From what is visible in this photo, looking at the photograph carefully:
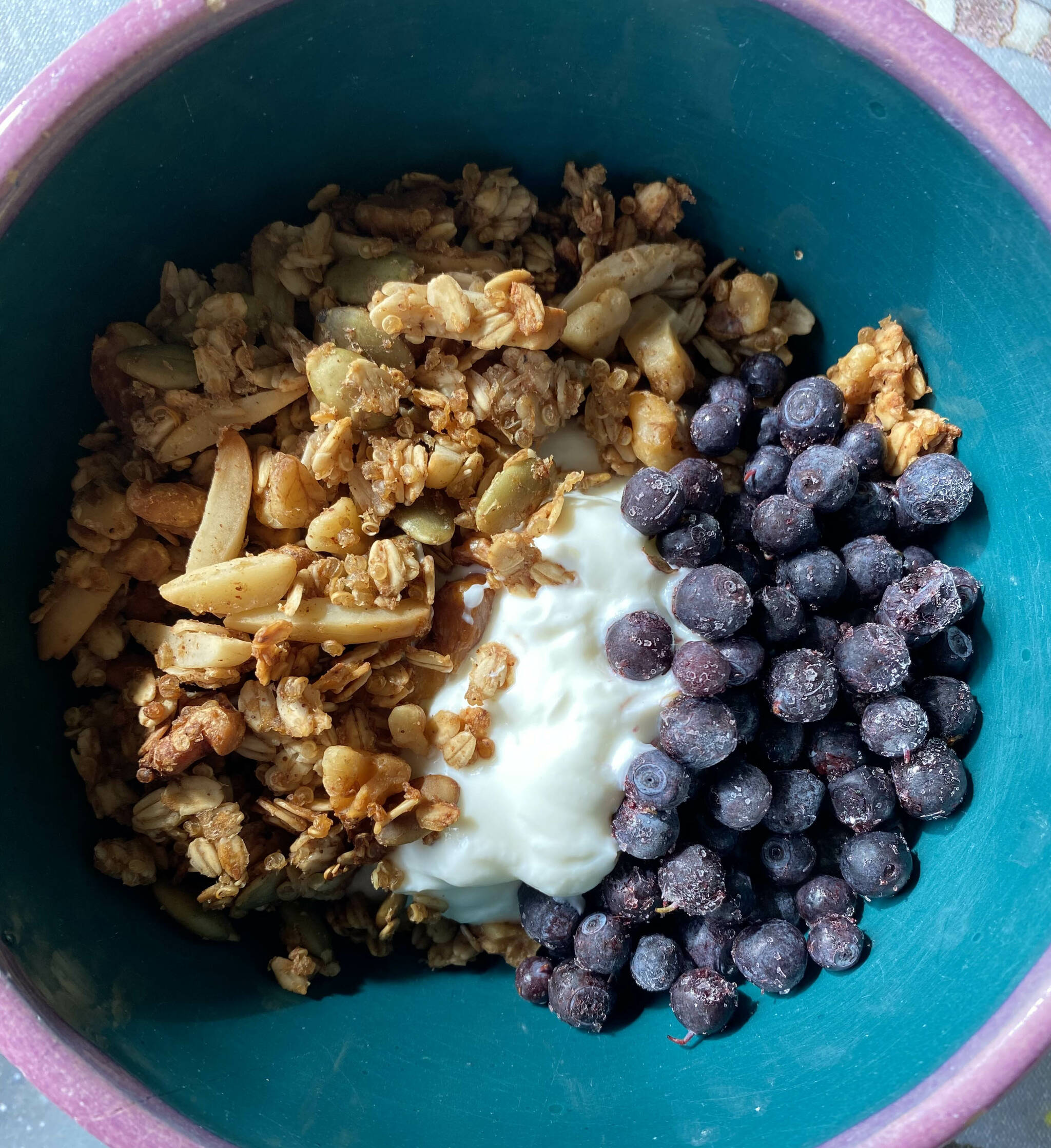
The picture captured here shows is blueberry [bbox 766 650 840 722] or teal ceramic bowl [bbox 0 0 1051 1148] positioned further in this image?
blueberry [bbox 766 650 840 722]

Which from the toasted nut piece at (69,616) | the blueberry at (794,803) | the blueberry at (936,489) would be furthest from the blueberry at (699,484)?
the toasted nut piece at (69,616)

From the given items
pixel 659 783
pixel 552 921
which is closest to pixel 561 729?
pixel 659 783

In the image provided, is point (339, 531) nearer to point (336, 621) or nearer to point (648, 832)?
point (336, 621)

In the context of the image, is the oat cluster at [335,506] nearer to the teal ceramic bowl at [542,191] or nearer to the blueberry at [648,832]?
the teal ceramic bowl at [542,191]

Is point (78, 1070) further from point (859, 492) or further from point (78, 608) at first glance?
point (859, 492)

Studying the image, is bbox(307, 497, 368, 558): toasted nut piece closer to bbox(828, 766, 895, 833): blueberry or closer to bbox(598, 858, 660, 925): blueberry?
bbox(598, 858, 660, 925): blueberry

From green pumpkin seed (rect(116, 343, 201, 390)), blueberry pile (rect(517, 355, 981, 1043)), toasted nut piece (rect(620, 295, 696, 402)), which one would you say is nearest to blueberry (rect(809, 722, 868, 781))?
blueberry pile (rect(517, 355, 981, 1043))
